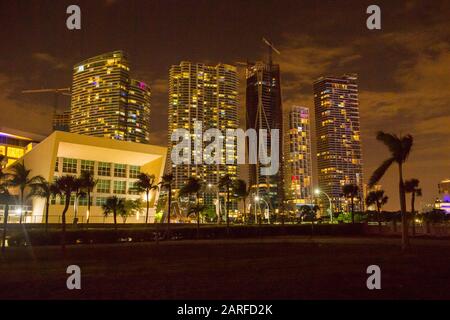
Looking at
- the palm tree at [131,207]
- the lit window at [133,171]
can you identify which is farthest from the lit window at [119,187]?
the palm tree at [131,207]

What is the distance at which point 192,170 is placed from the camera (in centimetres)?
18562

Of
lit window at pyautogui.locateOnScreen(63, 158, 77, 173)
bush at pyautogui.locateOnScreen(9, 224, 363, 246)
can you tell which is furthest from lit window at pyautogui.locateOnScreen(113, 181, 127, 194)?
bush at pyautogui.locateOnScreen(9, 224, 363, 246)

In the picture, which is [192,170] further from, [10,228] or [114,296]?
[114,296]

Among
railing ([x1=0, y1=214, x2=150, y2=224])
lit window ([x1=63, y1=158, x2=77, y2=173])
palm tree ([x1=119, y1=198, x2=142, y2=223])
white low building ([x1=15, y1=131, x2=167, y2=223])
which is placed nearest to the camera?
railing ([x1=0, y1=214, x2=150, y2=224])

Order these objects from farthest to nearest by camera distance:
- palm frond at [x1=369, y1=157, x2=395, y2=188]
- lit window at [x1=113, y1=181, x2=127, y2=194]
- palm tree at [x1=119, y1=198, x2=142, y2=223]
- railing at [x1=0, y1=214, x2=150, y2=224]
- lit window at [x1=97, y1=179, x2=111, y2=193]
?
lit window at [x1=113, y1=181, x2=127, y2=194] → lit window at [x1=97, y1=179, x2=111, y2=193] → palm tree at [x1=119, y1=198, x2=142, y2=223] → railing at [x1=0, y1=214, x2=150, y2=224] → palm frond at [x1=369, y1=157, x2=395, y2=188]

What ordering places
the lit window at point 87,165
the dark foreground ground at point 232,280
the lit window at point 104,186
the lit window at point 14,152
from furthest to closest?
the lit window at point 14,152 → the lit window at point 104,186 → the lit window at point 87,165 → the dark foreground ground at point 232,280

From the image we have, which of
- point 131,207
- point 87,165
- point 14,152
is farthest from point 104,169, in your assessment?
point 14,152

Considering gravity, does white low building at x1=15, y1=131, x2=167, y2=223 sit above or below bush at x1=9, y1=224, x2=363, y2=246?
above

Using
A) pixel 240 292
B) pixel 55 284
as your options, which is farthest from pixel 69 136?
pixel 240 292

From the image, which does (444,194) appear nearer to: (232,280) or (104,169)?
(104,169)

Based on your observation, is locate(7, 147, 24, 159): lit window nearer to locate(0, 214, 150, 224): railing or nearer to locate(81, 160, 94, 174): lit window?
locate(0, 214, 150, 224): railing

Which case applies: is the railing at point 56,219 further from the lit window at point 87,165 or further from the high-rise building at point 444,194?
the high-rise building at point 444,194

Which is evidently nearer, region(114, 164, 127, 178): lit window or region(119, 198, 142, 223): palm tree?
region(119, 198, 142, 223): palm tree
